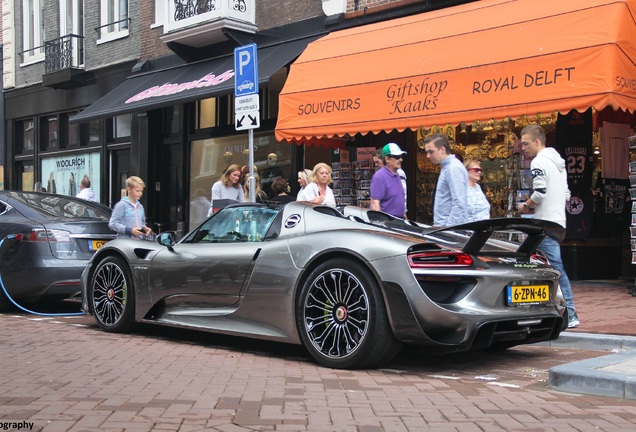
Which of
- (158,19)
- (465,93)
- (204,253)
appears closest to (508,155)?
(465,93)

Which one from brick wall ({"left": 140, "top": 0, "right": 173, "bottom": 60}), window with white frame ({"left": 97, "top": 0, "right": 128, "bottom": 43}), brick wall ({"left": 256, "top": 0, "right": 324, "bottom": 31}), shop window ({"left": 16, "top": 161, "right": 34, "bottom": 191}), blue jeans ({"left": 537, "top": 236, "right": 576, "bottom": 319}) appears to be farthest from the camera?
shop window ({"left": 16, "top": 161, "right": 34, "bottom": 191})

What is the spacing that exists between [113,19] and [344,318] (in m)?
16.2

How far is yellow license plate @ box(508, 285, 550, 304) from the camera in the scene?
5352mm

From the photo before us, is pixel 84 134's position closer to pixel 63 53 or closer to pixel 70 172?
pixel 70 172

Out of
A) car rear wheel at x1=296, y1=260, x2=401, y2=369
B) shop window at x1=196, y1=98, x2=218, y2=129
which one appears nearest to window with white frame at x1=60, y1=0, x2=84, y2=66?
shop window at x1=196, y1=98, x2=218, y2=129

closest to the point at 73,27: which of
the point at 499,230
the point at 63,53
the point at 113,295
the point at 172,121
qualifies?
the point at 63,53

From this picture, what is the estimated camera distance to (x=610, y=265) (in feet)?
37.3

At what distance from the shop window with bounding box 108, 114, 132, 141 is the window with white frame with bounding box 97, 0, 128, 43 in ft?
6.50

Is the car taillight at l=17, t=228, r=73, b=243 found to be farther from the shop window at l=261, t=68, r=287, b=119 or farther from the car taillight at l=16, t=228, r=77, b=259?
the shop window at l=261, t=68, r=287, b=119

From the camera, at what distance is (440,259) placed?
17.1ft

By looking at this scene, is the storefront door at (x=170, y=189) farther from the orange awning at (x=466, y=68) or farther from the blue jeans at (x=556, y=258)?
the blue jeans at (x=556, y=258)

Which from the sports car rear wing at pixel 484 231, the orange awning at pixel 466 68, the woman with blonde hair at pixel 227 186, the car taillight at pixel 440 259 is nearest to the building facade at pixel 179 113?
the orange awning at pixel 466 68

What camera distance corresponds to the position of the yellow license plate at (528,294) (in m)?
5.35

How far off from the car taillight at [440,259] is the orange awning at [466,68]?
417 centimetres
